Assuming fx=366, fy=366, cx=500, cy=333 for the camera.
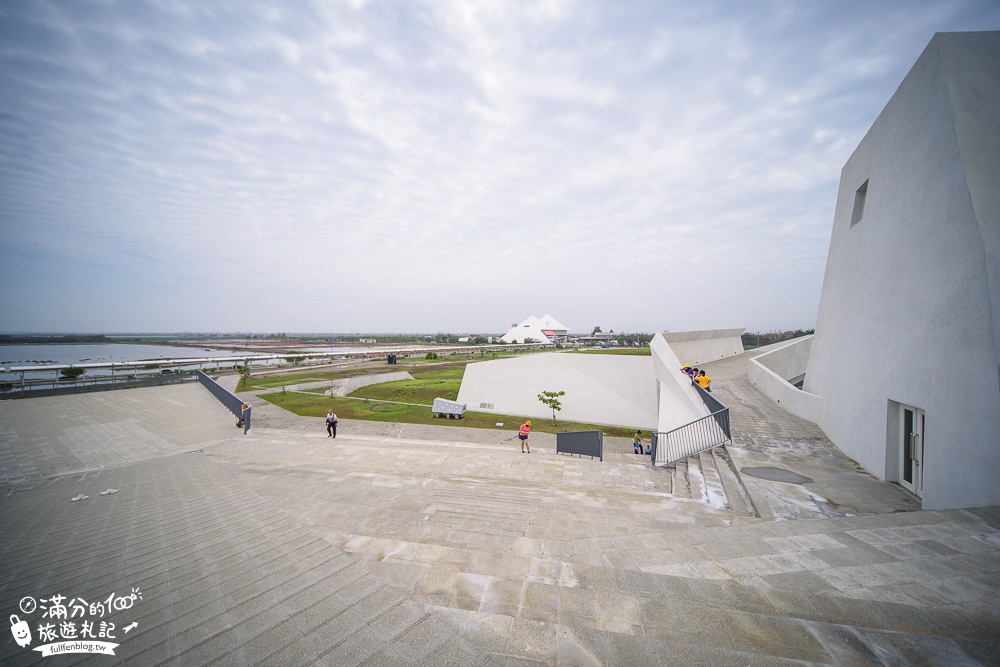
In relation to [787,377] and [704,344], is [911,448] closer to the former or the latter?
[787,377]

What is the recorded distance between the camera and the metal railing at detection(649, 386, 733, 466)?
8.91 metres

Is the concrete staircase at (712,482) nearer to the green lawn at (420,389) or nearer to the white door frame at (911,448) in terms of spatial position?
the white door frame at (911,448)

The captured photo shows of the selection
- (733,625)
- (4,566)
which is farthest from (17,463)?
(733,625)

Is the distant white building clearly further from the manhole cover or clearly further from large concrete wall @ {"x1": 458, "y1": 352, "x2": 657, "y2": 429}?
the manhole cover

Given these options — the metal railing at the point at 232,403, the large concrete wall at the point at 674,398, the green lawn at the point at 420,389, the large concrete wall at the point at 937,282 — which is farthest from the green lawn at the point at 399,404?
the large concrete wall at the point at 937,282

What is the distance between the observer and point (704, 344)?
2734 cm

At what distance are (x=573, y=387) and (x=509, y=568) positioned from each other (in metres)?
17.4

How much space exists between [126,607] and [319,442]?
976cm

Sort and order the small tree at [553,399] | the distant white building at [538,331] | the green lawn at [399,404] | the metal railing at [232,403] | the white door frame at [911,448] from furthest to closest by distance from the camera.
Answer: the distant white building at [538,331]
the small tree at [553,399]
the green lawn at [399,404]
the metal railing at [232,403]
the white door frame at [911,448]

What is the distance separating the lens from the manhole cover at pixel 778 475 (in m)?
6.50

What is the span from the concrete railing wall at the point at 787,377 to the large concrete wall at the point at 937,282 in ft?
9.34

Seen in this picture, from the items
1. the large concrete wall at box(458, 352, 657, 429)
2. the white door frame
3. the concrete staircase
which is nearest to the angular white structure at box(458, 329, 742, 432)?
the large concrete wall at box(458, 352, 657, 429)

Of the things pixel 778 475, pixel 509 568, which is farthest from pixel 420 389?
pixel 509 568

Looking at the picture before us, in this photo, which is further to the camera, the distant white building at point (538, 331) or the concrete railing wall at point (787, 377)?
the distant white building at point (538, 331)
